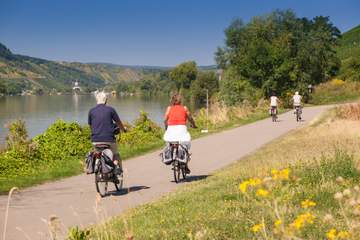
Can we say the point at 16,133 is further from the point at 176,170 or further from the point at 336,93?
the point at 336,93

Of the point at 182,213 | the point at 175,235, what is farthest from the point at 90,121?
the point at 175,235

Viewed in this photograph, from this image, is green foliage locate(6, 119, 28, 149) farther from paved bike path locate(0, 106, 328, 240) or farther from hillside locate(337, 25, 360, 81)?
hillside locate(337, 25, 360, 81)

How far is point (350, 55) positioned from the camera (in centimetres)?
9575

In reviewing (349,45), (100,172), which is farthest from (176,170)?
(349,45)

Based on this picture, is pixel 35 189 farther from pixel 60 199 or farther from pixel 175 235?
pixel 175 235

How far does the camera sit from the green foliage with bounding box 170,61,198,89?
14650 centimetres

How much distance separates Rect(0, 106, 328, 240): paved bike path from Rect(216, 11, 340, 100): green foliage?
29296 mm

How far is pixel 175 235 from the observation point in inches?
251

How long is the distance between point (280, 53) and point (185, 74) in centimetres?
9810

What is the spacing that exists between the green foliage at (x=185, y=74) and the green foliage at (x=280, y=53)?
51.2m

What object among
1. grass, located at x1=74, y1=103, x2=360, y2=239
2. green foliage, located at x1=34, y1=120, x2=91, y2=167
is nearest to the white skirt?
grass, located at x1=74, y1=103, x2=360, y2=239

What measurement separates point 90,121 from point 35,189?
255 centimetres

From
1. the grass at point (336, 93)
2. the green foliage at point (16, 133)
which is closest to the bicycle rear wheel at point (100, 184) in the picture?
the green foliage at point (16, 133)

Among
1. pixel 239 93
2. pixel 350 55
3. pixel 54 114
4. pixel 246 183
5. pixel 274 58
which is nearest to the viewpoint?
pixel 246 183
